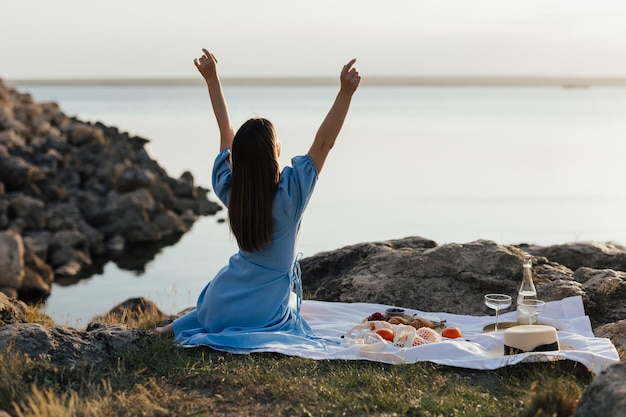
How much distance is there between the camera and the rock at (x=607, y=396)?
4188 millimetres

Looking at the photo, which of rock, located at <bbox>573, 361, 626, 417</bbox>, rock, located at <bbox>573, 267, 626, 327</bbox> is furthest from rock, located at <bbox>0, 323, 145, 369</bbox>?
rock, located at <bbox>573, 267, 626, 327</bbox>

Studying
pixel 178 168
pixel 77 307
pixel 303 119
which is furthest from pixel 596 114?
pixel 77 307

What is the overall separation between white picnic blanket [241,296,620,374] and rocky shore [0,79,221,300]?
1203 centimetres

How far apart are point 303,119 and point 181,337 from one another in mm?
53065

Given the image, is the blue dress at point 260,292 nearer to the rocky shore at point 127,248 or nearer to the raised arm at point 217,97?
the raised arm at point 217,97

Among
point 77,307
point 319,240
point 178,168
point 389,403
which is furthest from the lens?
point 178,168

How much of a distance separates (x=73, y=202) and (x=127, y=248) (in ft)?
7.28

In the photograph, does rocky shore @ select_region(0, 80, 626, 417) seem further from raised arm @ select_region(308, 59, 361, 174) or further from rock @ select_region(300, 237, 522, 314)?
raised arm @ select_region(308, 59, 361, 174)

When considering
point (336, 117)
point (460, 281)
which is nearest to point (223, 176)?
point (336, 117)

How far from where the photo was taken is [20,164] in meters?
24.2

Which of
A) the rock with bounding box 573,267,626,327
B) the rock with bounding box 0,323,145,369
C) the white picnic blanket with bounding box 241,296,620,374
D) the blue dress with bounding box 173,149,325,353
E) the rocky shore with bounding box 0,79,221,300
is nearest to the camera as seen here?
the rock with bounding box 0,323,145,369

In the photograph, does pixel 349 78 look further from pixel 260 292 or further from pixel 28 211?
pixel 28 211

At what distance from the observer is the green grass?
4.86 m

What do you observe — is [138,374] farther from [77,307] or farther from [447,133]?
[447,133]
